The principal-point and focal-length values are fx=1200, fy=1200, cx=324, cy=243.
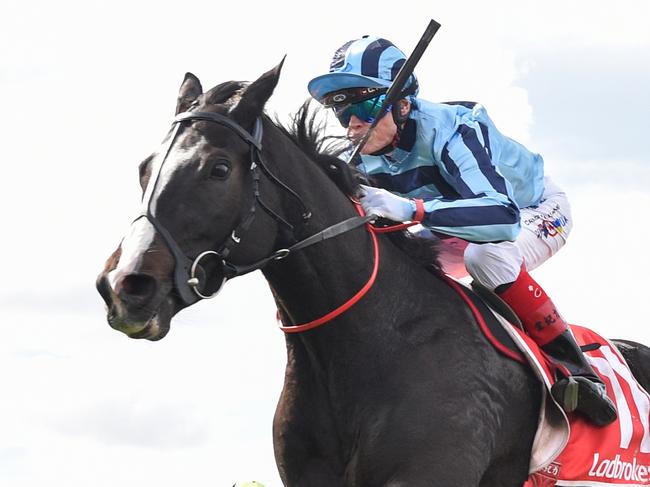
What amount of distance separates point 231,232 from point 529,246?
269 cm

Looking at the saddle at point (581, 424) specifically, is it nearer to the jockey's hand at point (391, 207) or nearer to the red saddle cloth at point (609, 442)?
the red saddle cloth at point (609, 442)

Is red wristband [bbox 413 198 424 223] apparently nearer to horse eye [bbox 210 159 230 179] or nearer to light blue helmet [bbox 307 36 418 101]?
light blue helmet [bbox 307 36 418 101]

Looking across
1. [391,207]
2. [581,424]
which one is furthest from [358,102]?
[581,424]

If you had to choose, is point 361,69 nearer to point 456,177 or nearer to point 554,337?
point 456,177

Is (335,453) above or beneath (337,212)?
beneath

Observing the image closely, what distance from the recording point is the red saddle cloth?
276 inches

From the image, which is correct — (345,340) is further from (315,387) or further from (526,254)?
(526,254)

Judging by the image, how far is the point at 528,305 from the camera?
7.21 m

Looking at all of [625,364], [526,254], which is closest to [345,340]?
[526,254]

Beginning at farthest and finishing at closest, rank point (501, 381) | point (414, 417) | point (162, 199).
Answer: point (501, 381), point (414, 417), point (162, 199)

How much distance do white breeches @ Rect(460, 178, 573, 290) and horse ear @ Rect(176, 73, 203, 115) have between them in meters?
1.91

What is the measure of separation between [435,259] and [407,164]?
738 millimetres

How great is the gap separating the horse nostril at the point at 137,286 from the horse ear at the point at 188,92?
1.22 m

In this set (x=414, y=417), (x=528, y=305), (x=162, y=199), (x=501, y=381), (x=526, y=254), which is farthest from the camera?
(x=526, y=254)
